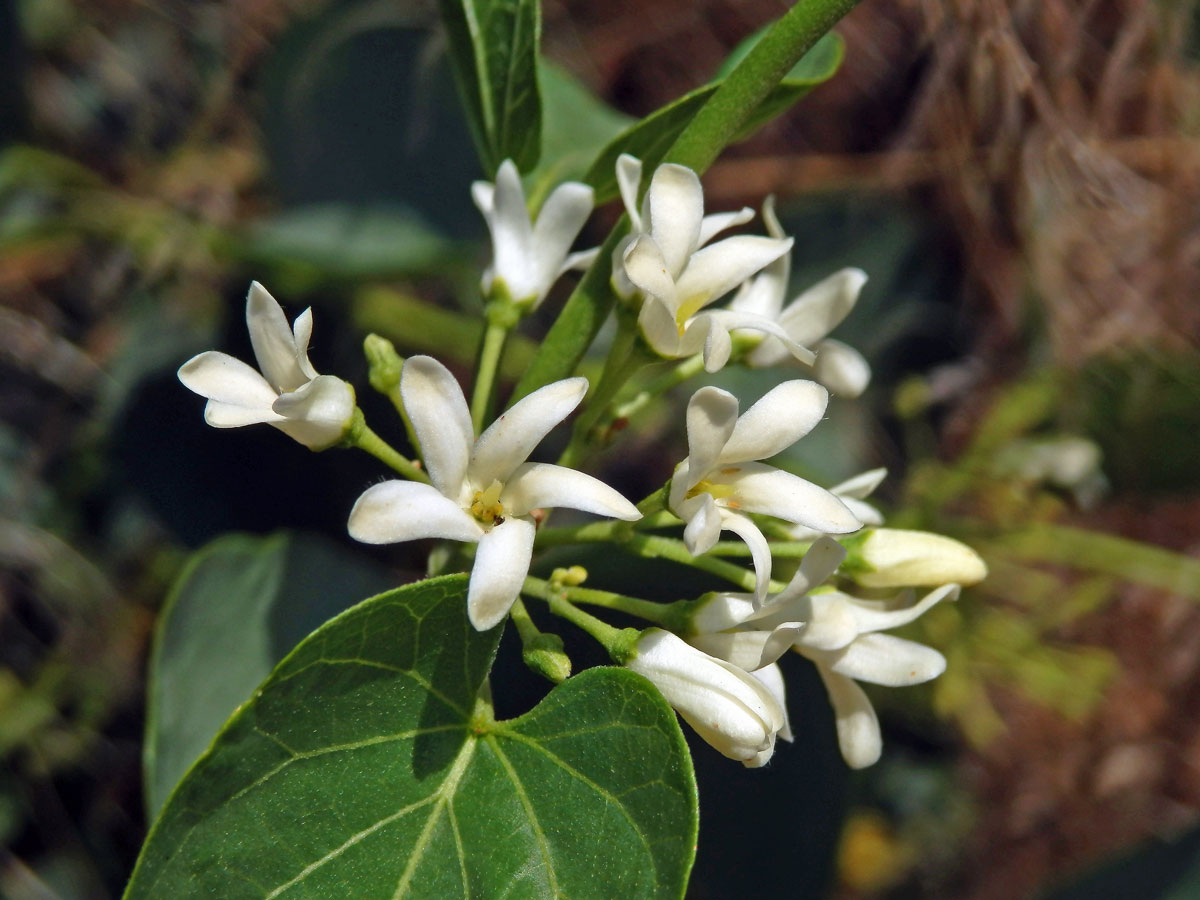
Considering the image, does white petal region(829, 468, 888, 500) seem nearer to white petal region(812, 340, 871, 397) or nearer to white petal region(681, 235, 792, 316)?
white petal region(812, 340, 871, 397)

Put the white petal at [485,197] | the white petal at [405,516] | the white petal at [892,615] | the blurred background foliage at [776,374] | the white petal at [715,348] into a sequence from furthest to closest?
the blurred background foliage at [776,374] → the white petal at [485,197] → the white petal at [892,615] → the white petal at [715,348] → the white petal at [405,516]

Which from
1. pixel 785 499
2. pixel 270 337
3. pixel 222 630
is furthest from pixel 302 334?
pixel 222 630

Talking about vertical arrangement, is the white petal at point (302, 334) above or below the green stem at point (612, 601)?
above

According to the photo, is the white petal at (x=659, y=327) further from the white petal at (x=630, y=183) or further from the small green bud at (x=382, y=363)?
the small green bud at (x=382, y=363)

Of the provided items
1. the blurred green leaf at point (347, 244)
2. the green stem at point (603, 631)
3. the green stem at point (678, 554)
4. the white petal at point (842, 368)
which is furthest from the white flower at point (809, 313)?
the blurred green leaf at point (347, 244)

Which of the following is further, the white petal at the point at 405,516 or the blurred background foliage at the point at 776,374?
the blurred background foliage at the point at 776,374

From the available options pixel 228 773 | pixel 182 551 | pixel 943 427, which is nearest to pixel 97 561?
pixel 182 551

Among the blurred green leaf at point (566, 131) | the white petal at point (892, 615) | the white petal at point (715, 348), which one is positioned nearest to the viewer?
the white petal at point (715, 348)

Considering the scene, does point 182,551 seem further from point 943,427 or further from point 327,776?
point 943,427

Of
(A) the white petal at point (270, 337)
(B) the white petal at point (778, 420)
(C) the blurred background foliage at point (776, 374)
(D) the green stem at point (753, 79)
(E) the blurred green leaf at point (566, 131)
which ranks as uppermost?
(D) the green stem at point (753, 79)
